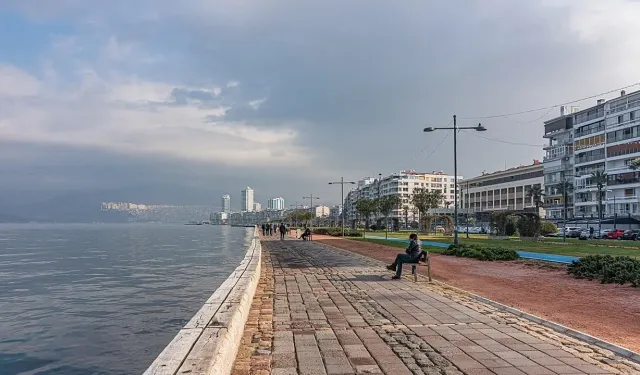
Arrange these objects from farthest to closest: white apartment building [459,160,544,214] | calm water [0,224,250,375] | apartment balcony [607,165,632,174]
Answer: white apartment building [459,160,544,214]
apartment balcony [607,165,632,174]
calm water [0,224,250,375]

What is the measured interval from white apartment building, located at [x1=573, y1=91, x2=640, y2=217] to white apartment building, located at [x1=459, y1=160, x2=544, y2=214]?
20166mm

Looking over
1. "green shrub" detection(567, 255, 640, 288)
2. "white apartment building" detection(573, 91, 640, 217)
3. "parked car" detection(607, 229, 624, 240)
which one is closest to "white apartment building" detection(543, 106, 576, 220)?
"white apartment building" detection(573, 91, 640, 217)

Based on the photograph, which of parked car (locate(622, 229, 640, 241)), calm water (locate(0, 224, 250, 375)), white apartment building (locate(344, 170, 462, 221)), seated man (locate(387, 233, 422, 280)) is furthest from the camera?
white apartment building (locate(344, 170, 462, 221))

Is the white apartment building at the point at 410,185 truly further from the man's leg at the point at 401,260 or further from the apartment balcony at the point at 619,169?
the man's leg at the point at 401,260

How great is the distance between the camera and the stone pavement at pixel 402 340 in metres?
5.25

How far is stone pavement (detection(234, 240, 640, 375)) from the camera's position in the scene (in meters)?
5.25

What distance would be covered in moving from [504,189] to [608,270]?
117459mm

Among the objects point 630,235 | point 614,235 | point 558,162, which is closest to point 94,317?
point 630,235

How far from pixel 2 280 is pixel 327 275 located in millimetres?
16888

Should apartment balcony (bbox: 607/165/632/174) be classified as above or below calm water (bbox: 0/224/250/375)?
above

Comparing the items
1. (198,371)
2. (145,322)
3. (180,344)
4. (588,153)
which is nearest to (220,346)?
(180,344)

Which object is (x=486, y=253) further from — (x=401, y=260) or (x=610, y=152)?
(x=610, y=152)

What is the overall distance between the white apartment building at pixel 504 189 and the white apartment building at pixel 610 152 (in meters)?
20.2

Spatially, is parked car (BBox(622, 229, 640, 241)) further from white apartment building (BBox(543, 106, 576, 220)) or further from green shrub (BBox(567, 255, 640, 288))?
green shrub (BBox(567, 255, 640, 288))
